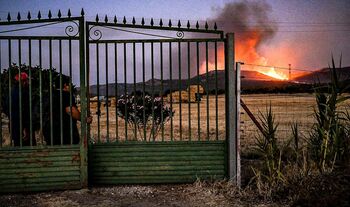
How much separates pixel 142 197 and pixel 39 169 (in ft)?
5.83

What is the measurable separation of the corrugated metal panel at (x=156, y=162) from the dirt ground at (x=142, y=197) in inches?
6.7

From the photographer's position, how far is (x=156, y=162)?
718 centimetres

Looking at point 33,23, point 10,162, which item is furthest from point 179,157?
point 33,23

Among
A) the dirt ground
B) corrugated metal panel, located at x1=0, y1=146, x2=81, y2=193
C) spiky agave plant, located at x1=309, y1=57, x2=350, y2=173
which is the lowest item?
the dirt ground

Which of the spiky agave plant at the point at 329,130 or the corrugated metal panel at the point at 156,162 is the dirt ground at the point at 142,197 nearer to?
the corrugated metal panel at the point at 156,162

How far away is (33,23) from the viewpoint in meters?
6.60

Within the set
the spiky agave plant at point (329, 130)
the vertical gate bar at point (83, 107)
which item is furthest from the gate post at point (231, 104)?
the vertical gate bar at point (83, 107)

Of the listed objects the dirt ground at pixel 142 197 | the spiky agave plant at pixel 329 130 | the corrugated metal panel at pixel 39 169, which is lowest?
the dirt ground at pixel 142 197

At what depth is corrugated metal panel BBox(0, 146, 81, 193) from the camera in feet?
22.2

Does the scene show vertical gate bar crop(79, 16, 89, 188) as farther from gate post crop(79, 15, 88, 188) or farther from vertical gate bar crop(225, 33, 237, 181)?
vertical gate bar crop(225, 33, 237, 181)

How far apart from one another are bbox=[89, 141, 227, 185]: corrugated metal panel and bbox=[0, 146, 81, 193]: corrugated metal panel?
34 centimetres

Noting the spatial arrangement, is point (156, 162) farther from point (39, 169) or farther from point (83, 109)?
point (39, 169)

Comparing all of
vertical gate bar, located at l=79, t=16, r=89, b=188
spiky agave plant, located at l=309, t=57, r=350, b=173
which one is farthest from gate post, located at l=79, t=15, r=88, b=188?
spiky agave plant, located at l=309, t=57, r=350, b=173

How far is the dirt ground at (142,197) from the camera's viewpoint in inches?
247
